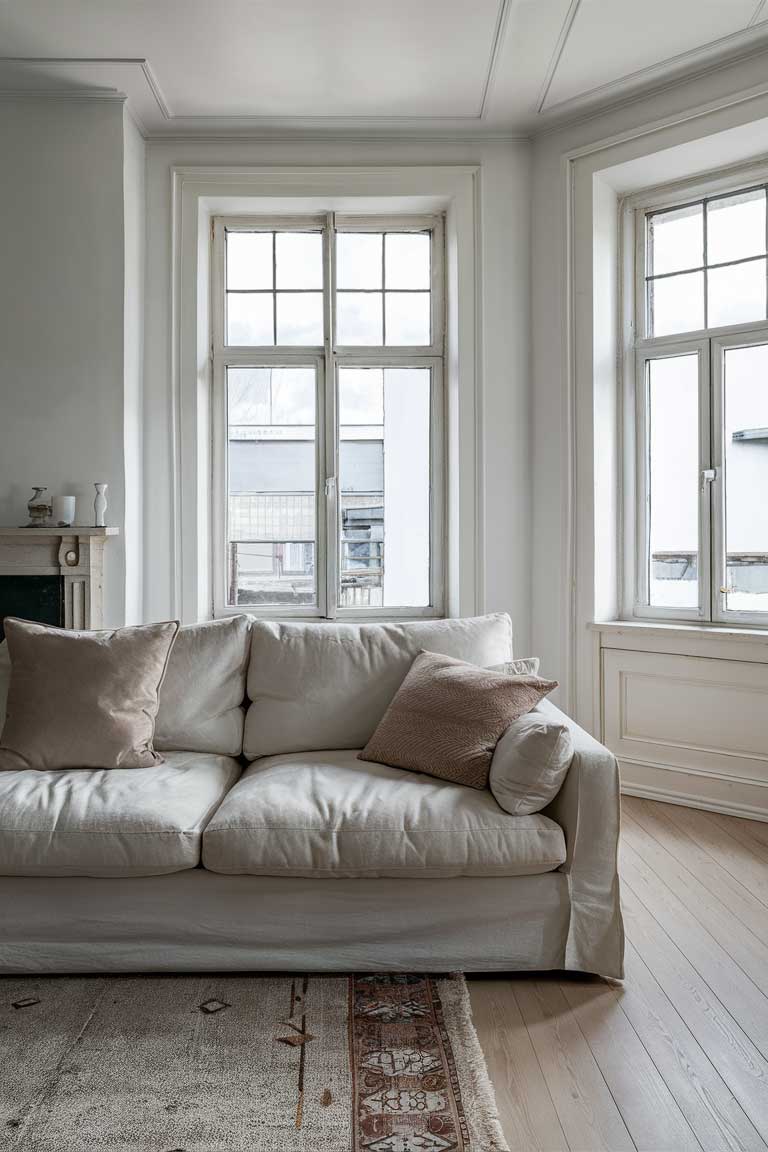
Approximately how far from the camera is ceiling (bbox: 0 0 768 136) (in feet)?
10.3

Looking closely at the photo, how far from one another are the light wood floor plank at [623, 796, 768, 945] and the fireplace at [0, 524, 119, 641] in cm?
248

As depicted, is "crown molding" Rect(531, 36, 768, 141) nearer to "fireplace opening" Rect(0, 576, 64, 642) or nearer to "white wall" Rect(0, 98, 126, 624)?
"white wall" Rect(0, 98, 126, 624)

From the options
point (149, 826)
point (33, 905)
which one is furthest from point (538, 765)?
point (33, 905)

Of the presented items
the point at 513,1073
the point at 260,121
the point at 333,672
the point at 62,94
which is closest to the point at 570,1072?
the point at 513,1073

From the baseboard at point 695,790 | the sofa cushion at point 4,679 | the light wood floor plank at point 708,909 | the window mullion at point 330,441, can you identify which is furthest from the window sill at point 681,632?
the sofa cushion at point 4,679

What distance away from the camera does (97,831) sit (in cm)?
205

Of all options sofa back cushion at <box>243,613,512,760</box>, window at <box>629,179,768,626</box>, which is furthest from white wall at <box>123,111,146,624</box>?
window at <box>629,179,768,626</box>

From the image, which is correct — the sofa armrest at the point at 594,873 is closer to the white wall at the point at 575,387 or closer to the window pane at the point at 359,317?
the white wall at the point at 575,387

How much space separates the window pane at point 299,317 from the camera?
430cm

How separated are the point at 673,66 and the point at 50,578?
134 inches

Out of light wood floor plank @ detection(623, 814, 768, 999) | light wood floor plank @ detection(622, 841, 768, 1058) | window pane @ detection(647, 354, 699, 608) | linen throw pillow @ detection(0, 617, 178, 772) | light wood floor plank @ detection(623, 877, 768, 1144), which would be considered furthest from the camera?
window pane @ detection(647, 354, 699, 608)

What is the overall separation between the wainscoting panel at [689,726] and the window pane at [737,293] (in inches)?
59.2

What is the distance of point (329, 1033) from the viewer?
1855 mm

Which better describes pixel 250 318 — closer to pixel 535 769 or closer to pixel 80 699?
pixel 80 699
